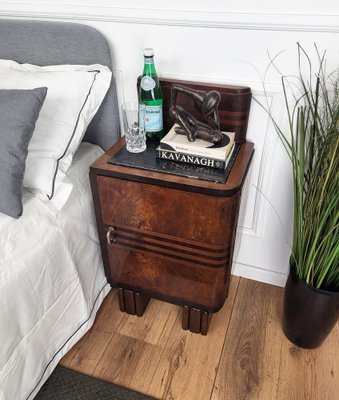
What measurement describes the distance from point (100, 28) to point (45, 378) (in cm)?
116

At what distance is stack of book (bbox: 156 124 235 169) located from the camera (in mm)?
951

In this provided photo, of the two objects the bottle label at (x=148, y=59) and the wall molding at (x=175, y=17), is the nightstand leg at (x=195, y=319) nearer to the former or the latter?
the bottle label at (x=148, y=59)

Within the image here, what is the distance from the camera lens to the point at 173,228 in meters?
0.99

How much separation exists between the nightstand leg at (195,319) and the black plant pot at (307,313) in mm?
280

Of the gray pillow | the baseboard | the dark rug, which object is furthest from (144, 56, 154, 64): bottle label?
the dark rug

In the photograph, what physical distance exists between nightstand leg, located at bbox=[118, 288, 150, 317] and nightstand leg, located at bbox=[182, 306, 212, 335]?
0.55 feet

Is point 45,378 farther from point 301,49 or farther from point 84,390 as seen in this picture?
point 301,49

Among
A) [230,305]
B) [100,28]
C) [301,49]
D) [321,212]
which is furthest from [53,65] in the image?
[230,305]

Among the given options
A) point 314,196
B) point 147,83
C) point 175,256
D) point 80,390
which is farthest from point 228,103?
point 80,390

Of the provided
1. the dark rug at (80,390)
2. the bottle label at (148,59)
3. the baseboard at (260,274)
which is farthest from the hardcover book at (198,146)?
the dark rug at (80,390)

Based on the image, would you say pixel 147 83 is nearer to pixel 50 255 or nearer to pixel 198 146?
pixel 198 146

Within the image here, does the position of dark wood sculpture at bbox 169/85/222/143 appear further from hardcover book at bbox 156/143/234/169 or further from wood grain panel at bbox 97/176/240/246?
wood grain panel at bbox 97/176/240/246

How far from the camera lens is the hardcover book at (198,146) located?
948 mm

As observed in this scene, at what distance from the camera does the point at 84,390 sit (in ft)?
3.57
